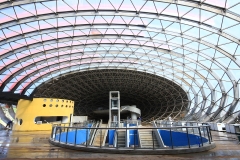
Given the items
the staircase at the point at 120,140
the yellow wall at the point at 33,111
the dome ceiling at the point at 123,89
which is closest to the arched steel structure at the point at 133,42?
the dome ceiling at the point at 123,89

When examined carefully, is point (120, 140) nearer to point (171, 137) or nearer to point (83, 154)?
point (83, 154)

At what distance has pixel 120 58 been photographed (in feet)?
146

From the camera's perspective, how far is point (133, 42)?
3469 cm

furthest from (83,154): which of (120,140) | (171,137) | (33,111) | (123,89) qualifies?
(123,89)

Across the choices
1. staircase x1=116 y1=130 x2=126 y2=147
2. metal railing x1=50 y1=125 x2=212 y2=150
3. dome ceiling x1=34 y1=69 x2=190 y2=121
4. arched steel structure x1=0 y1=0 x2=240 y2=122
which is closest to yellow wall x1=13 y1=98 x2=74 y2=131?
arched steel structure x1=0 y1=0 x2=240 y2=122

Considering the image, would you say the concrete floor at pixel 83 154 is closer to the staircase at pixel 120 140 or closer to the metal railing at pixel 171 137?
the metal railing at pixel 171 137

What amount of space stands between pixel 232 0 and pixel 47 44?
93.1ft

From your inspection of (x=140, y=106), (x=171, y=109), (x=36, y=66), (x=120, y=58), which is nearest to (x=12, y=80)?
(x=36, y=66)

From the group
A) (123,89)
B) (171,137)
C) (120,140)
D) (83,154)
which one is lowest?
(83,154)

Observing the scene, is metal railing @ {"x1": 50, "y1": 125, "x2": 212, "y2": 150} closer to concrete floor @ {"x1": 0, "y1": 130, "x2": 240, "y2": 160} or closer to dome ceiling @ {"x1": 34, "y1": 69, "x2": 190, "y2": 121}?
concrete floor @ {"x1": 0, "y1": 130, "x2": 240, "y2": 160}

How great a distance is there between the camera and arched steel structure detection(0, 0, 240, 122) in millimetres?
22703

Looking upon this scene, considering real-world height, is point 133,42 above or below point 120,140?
above

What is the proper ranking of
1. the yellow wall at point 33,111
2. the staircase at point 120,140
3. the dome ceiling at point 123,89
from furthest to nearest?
the dome ceiling at point 123,89, the yellow wall at point 33,111, the staircase at point 120,140

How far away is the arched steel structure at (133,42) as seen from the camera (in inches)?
894
